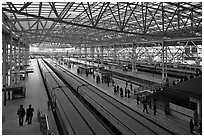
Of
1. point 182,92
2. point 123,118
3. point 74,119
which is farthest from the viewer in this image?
point 123,118

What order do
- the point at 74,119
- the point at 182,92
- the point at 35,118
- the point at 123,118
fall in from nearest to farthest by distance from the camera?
the point at 74,119, the point at 182,92, the point at 35,118, the point at 123,118

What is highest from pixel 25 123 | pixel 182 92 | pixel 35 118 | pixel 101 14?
pixel 101 14

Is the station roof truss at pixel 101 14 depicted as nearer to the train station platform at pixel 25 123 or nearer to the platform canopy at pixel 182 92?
the train station platform at pixel 25 123

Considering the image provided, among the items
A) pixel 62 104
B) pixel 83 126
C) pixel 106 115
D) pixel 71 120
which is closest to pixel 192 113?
pixel 106 115

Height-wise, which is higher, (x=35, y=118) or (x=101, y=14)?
(x=101, y=14)

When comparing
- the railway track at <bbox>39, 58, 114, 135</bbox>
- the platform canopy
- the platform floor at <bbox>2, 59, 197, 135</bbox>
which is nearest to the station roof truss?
the railway track at <bbox>39, 58, 114, 135</bbox>

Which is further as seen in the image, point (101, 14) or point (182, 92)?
point (101, 14)

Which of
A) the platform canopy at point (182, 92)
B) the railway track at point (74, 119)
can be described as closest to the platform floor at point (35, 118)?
the railway track at point (74, 119)

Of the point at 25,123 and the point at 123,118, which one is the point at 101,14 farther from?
the point at 25,123

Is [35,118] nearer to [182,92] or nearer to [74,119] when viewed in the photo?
[74,119]

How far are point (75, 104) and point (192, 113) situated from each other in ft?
24.3

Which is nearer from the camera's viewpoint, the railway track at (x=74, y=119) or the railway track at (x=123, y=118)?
the railway track at (x=74, y=119)

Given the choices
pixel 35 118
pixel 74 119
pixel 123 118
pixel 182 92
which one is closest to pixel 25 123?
pixel 35 118

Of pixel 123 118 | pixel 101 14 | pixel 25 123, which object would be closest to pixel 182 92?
pixel 123 118
